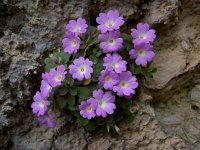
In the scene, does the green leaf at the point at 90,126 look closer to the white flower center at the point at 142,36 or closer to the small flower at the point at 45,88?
the small flower at the point at 45,88

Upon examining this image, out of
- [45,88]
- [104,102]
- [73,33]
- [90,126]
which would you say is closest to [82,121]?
[90,126]

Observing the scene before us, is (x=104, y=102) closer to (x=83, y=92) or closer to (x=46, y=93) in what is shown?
(x=83, y=92)

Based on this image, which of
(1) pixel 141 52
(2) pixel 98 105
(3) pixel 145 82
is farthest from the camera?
(3) pixel 145 82

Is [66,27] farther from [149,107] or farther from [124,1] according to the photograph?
[149,107]

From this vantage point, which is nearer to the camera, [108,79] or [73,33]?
[108,79]

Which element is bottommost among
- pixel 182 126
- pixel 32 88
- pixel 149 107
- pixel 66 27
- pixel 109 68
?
pixel 182 126

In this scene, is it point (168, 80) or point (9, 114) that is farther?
point (168, 80)

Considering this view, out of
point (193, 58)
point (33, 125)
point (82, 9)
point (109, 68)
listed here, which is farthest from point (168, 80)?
point (33, 125)
